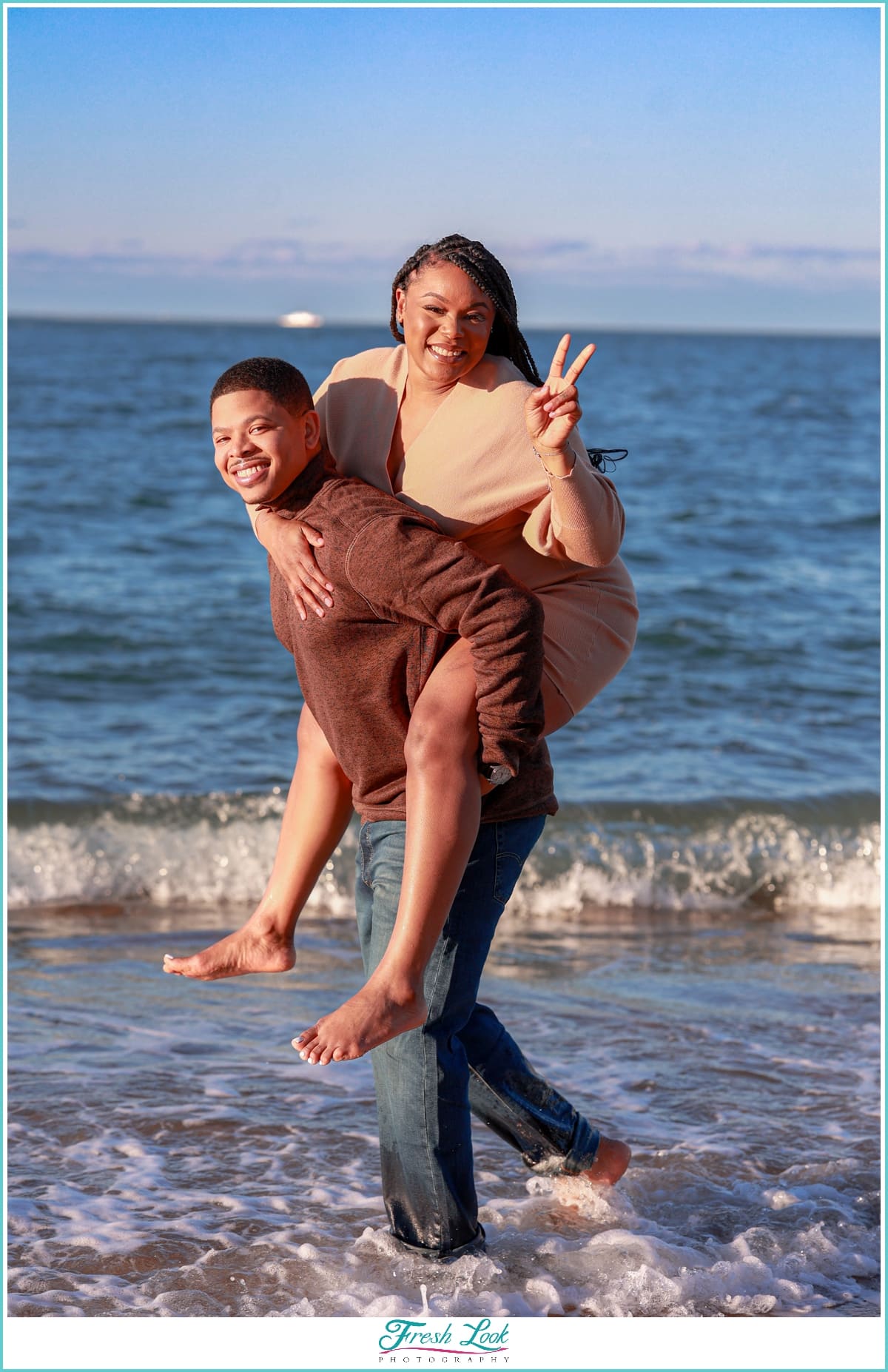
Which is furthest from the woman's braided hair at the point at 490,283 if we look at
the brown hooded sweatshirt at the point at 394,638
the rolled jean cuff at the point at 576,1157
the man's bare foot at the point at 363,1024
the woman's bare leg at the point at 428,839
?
the rolled jean cuff at the point at 576,1157

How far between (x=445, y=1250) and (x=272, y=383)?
6.01 feet

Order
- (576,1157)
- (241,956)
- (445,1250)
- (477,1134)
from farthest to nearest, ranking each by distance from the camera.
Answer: (477,1134)
(576,1157)
(241,956)
(445,1250)

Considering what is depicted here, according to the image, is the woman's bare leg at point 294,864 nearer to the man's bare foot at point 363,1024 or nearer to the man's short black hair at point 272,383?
the man's bare foot at point 363,1024

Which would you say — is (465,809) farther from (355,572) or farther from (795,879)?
(795,879)

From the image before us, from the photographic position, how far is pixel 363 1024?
98.7 inches

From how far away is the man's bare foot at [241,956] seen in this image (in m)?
3.09

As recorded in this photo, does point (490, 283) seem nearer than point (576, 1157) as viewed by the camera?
Yes

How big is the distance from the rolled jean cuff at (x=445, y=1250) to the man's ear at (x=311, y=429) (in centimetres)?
168

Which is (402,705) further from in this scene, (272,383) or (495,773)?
(272,383)

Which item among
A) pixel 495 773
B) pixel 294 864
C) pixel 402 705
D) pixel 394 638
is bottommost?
pixel 294 864

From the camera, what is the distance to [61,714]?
28.9 feet

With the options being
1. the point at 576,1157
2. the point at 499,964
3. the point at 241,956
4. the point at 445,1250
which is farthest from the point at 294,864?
the point at 499,964

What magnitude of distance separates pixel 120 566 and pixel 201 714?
428 cm

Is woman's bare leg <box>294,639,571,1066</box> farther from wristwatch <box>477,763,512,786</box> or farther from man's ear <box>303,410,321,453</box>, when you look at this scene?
man's ear <box>303,410,321,453</box>
